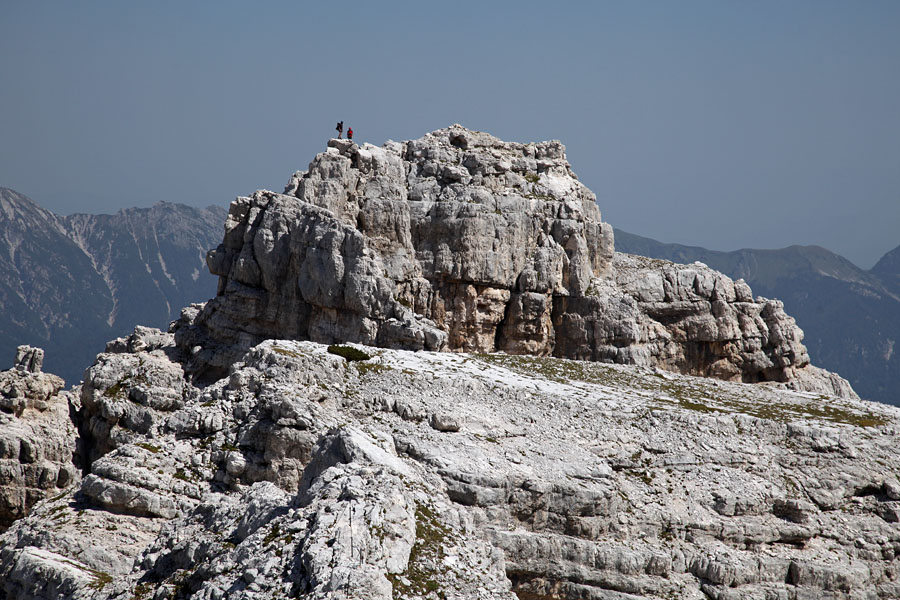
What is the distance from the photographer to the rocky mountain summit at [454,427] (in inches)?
1168

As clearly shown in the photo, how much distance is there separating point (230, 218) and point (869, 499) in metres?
52.8

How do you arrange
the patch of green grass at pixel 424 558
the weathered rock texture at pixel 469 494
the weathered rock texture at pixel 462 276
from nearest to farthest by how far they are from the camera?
the patch of green grass at pixel 424 558
the weathered rock texture at pixel 469 494
the weathered rock texture at pixel 462 276

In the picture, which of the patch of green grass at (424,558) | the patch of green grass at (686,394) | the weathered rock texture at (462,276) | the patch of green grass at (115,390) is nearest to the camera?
the patch of green grass at (424,558)

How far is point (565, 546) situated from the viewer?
42.9m

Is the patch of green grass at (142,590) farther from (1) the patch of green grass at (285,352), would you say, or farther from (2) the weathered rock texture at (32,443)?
(2) the weathered rock texture at (32,443)


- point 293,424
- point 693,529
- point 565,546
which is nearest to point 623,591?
point 565,546

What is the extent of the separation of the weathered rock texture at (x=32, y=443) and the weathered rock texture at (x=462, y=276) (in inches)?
505

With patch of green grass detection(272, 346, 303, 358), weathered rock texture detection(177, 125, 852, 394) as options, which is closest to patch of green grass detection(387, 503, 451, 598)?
patch of green grass detection(272, 346, 303, 358)

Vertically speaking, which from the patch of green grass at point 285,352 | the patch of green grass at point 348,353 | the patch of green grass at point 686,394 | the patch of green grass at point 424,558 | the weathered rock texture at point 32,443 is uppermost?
the patch of green grass at point 686,394

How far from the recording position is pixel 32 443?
6209 cm

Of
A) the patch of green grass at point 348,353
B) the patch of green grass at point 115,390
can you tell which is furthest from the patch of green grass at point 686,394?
the patch of green grass at point 115,390

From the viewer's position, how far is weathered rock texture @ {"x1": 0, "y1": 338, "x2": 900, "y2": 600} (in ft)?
88.8

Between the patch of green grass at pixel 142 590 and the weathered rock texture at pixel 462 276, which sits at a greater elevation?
the weathered rock texture at pixel 462 276

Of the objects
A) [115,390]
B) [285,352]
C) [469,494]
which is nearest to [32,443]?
[115,390]
